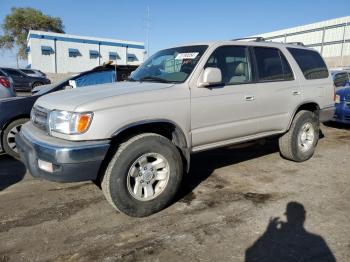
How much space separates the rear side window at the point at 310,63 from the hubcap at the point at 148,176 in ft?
10.1

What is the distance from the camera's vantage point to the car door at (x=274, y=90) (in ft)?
15.4

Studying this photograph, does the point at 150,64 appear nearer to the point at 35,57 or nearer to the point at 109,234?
the point at 109,234

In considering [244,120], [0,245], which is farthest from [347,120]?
[0,245]

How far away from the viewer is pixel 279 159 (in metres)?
5.77

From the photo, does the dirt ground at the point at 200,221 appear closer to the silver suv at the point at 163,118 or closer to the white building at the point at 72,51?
the silver suv at the point at 163,118

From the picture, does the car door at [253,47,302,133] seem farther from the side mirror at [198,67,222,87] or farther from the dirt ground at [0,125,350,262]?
the side mirror at [198,67,222,87]

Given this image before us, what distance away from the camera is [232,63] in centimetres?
446

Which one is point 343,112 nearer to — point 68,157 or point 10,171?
point 68,157

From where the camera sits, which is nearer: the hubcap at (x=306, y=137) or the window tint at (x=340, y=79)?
the hubcap at (x=306, y=137)

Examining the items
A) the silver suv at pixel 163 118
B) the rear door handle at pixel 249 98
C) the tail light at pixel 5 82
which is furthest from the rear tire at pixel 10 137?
the rear door handle at pixel 249 98

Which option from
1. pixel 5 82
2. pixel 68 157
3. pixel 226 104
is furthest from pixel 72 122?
pixel 5 82

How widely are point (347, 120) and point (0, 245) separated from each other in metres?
7.99

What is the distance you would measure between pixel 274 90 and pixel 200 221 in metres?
2.34

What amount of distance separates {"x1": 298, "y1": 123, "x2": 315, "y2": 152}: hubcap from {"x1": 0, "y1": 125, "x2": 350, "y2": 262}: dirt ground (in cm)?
57
